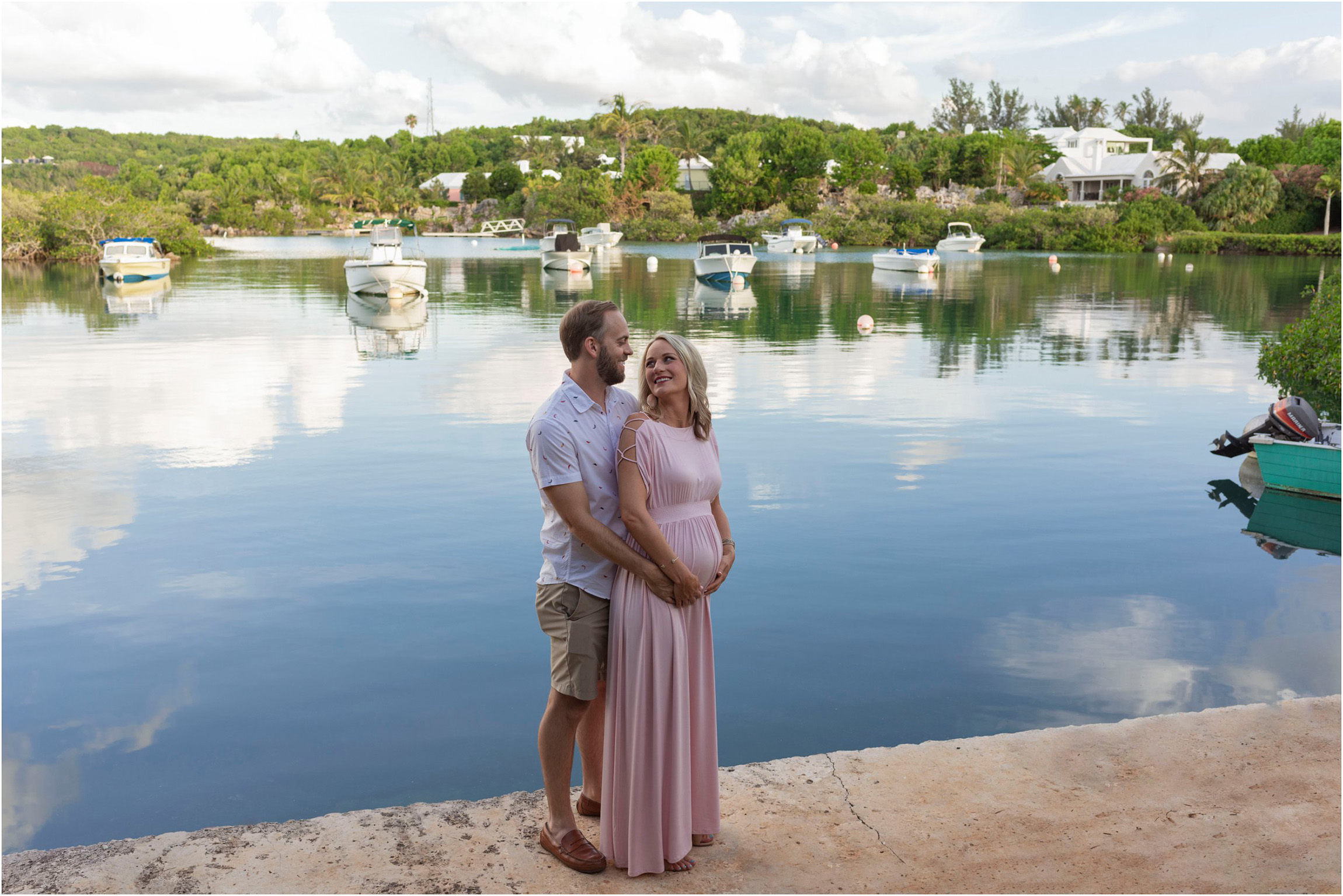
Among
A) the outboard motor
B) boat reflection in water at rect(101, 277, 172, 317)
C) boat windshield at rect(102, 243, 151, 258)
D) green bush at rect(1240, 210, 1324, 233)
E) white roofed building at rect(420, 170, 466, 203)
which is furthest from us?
white roofed building at rect(420, 170, 466, 203)

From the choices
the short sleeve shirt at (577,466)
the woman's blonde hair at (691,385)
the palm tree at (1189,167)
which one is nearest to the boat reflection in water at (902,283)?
the woman's blonde hair at (691,385)

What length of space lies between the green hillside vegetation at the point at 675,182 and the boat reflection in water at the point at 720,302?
117 feet

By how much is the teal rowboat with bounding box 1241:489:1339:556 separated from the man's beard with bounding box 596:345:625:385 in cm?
799

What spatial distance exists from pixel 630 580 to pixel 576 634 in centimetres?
27

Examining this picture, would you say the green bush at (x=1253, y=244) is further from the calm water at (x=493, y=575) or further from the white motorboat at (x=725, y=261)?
the calm water at (x=493, y=575)

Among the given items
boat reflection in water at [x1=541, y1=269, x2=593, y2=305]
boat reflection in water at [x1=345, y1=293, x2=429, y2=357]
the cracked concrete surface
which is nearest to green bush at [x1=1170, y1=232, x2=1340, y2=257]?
boat reflection in water at [x1=541, y1=269, x2=593, y2=305]

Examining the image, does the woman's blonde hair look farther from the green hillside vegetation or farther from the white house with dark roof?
the white house with dark roof

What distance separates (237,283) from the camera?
40.1 metres

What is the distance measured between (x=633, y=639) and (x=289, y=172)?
5109 inches

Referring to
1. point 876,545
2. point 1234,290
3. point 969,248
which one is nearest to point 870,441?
point 876,545

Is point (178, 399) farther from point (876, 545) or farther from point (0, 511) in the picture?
point (876, 545)

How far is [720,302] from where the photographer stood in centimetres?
3278

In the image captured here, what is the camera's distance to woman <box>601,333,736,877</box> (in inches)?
140

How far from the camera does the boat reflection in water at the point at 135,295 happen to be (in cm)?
3010
